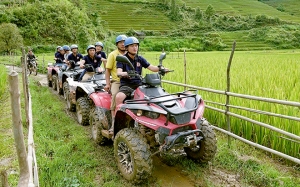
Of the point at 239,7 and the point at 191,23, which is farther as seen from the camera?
the point at 239,7

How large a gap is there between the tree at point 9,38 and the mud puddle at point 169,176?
28.5 m

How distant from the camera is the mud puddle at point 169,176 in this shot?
11.3 ft

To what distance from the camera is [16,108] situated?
5.98 feet

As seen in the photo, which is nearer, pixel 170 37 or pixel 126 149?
pixel 126 149

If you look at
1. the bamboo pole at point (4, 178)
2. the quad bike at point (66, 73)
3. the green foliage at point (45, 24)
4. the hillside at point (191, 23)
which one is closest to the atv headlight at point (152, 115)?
the bamboo pole at point (4, 178)

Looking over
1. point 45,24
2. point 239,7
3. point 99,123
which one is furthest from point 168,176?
point 239,7

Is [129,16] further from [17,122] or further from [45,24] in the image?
[17,122]

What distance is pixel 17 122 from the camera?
1833 millimetres

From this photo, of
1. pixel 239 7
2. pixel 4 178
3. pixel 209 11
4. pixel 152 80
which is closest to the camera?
pixel 4 178

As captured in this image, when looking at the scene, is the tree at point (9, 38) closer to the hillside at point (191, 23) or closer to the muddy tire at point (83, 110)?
the hillside at point (191, 23)

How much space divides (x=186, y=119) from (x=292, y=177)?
165cm

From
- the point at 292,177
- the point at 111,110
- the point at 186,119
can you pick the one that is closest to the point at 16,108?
the point at 186,119

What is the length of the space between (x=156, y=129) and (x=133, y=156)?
1.52 feet

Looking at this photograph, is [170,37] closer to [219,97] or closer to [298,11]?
[219,97]
